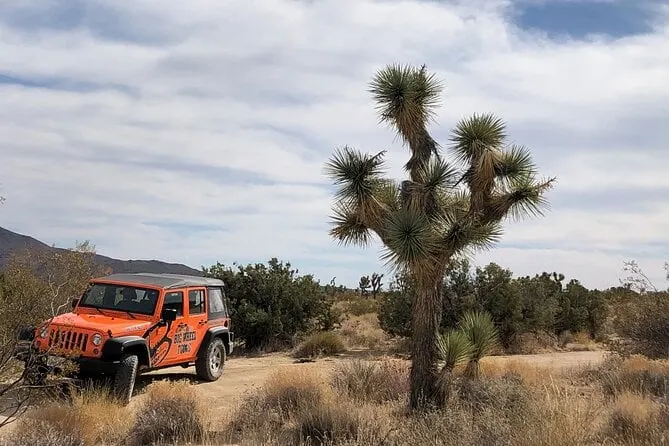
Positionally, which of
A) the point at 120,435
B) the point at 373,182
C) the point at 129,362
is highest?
the point at 373,182

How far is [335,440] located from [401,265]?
271cm

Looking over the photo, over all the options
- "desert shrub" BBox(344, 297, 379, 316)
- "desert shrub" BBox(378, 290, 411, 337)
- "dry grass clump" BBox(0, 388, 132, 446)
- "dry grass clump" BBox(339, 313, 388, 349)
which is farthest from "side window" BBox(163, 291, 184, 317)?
"desert shrub" BBox(344, 297, 379, 316)

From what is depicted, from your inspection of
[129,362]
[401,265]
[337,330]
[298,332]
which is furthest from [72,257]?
[401,265]

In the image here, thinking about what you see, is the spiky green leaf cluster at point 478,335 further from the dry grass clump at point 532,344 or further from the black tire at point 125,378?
the dry grass clump at point 532,344

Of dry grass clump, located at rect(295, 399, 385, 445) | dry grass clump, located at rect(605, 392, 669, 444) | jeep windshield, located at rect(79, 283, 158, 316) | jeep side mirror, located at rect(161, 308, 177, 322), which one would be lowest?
dry grass clump, located at rect(295, 399, 385, 445)

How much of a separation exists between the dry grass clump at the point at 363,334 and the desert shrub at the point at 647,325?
888 cm

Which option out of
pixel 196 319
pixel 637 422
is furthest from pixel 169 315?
pixel 637 422

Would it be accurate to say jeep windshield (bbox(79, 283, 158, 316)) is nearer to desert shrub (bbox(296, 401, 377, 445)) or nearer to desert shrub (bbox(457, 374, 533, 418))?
desert shrub (bbox(296, 401, 377, 445))

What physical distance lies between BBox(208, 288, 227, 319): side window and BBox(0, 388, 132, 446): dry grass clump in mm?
4495

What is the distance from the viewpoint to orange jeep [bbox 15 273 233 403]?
10516 millimetres

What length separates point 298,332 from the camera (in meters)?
21.2

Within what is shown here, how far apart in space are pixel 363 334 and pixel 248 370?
28.6ft

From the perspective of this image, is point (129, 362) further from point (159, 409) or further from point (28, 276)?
point (28, 276)

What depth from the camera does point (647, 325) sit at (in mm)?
14117
